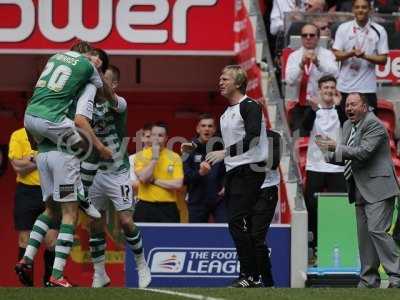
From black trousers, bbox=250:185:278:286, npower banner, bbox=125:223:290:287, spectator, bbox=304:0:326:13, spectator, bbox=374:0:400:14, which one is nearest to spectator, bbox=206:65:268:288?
black trousers, bbox=250:185:278:286

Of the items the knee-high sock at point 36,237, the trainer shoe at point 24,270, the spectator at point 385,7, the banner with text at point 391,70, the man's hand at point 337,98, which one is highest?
the spectator at point 385,7

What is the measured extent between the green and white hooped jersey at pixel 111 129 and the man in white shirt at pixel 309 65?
4467 mm

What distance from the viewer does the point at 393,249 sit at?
13.2m

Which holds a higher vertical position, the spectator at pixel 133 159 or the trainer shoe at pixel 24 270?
the spectator at pixel 133 159

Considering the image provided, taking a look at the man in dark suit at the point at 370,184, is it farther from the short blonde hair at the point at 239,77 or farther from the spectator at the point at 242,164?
the short blonde hair at the point at 239,77

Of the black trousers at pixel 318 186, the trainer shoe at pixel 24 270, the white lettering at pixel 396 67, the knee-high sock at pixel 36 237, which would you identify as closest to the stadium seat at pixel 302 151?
the black trousers at pixel 318 186

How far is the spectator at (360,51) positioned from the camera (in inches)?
674

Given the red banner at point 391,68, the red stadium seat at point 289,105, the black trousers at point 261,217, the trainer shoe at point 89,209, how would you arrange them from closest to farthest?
the trainer shoe at point 89,209 < the black trousers at point 261,217 < the red stadium seat at point 289,105 < the red banner at point 391,68

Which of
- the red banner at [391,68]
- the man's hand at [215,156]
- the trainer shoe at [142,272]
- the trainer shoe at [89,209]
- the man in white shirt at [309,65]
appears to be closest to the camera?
the trainer shoe at [89,209]

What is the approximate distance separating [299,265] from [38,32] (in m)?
4.86

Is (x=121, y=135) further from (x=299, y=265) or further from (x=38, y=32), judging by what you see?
(x=38, y=32)

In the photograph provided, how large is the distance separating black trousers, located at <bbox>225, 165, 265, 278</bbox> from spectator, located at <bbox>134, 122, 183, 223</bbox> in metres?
3.78

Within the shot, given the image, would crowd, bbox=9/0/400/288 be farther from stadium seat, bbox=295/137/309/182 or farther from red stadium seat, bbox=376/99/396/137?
red stadium seat, bbox=376/99/396/137

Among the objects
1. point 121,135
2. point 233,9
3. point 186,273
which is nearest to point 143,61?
point 233,9
